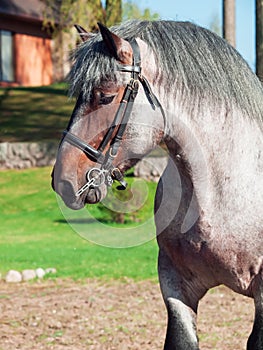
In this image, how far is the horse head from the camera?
330 cm

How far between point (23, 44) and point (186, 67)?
83.9 ft

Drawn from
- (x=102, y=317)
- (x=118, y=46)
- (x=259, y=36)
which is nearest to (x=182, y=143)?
(x=118, y=46)

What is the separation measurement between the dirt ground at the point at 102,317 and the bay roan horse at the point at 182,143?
2053 millimetres

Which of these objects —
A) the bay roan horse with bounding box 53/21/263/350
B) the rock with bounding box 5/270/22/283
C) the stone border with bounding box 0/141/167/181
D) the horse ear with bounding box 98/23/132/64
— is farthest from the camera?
the stone border with bounding box 0/141/167/181

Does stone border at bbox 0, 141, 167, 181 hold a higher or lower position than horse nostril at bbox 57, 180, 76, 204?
lower

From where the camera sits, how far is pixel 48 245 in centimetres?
1048

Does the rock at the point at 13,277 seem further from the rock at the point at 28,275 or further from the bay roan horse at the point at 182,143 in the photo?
the bay roan horse at the point at 182,143

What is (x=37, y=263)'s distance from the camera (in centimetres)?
892

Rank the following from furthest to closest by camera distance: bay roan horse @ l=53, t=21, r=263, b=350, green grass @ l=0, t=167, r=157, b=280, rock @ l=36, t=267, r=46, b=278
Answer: green grass @ l=0, t=167, r=157, b=280 < rock @ l=36, t=267, r=46, b=278 < bay roan horse @ l=53, t=21, r=263, b=350

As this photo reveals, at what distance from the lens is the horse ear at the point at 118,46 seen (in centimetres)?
322

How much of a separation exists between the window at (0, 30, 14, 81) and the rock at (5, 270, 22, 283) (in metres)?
20.2

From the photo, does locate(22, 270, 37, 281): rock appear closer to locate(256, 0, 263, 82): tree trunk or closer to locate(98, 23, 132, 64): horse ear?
locate(256, 0, 263, 82): tree trunk

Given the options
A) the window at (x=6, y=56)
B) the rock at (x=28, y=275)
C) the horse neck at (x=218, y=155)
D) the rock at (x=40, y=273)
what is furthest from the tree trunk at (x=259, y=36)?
the window at (x=6, y=56)

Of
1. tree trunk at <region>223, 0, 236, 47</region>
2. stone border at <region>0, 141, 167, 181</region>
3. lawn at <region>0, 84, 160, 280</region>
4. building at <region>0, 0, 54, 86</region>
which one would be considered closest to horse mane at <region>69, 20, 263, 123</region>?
lawn at <region>0, 84, 160, 280</region>
